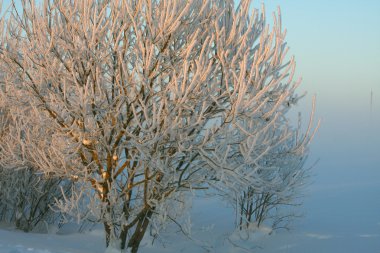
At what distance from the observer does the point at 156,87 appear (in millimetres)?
5965

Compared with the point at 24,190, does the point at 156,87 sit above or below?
above

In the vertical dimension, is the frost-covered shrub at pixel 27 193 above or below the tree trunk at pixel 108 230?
above

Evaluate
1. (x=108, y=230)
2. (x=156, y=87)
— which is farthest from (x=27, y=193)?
(x=156, y=87)

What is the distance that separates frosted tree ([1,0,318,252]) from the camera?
5074 mm

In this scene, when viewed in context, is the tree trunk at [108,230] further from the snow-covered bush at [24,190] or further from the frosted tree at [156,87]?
the snow-covered bush at [24,190]

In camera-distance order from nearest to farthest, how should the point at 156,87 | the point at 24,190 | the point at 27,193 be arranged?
1. the point at 156,87
2. the point at 24,190
3. the point at 27,193

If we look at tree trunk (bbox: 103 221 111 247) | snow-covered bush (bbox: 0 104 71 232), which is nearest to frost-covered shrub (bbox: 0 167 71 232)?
snow-covered bush (bbox: 0 104 71 232)

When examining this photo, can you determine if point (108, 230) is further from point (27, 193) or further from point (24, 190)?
point (27, 193)

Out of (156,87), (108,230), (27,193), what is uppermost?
(156,87)

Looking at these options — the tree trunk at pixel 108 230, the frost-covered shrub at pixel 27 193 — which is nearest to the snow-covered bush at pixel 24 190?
the frost-covered shrub at pixel 27 193

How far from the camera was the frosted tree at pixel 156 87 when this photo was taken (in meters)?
5.07

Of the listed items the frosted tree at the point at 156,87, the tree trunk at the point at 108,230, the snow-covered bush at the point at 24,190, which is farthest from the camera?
the snow-covered bush at the point at 24,190

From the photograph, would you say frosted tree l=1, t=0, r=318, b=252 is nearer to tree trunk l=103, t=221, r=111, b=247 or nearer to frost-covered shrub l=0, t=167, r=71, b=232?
tree trunk l=103, t=221, r=111, b=247

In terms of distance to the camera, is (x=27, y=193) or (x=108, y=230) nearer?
(x=108, y=230)
